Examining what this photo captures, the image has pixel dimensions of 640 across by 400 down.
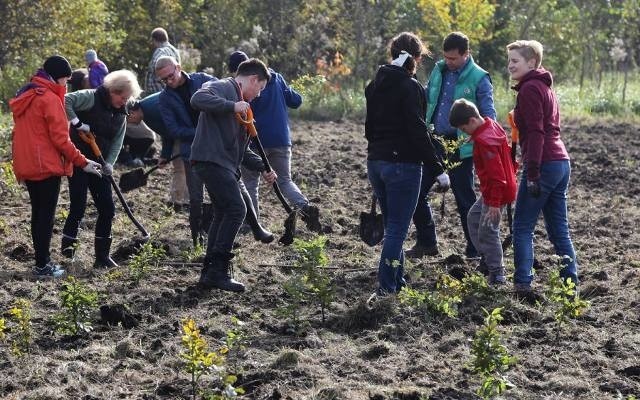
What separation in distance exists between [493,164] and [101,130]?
3.26 meters

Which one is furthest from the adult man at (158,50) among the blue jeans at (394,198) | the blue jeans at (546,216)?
the blue jeans at (546,216)

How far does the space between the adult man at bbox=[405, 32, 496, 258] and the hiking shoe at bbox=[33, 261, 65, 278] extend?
2.83 metres

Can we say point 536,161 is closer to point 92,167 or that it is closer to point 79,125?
point 92,167

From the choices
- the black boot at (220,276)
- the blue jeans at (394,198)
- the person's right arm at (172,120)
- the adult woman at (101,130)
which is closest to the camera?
the blue jeans at (394,198)

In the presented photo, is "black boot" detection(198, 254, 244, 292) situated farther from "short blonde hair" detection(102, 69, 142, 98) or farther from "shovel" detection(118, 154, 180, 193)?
"shovel" detection(118, 154, 180, 193)

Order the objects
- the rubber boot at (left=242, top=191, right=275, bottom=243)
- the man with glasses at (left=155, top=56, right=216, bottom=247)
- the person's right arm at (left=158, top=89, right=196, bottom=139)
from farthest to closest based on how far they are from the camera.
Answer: the person's right arm at (left=158, top=89, right=196, bottom=139) → the man with glasses at (left=155, top=56, right=216, bottom=247) → the rubber boot at (left=242, top=191, right=275, bottom=243)

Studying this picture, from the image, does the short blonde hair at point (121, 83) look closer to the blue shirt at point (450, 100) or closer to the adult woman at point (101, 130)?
the adult woman at point (101, 130)

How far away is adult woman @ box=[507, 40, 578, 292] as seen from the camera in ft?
23.0

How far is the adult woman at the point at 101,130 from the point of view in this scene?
848cm

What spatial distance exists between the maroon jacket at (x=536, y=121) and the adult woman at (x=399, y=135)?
0.59 m

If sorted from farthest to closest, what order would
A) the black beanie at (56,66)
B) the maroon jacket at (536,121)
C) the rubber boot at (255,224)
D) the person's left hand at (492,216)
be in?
the rubber boot at (255,224)
the black beanie at (56,66)
the person's left hand at (492,216)
the maroon jacket at (536,121)

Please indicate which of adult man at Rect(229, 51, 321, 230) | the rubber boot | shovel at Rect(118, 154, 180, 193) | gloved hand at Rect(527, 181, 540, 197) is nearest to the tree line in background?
shovel at Rect(118, 154, 180, 193)

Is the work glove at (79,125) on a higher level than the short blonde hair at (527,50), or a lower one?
lower

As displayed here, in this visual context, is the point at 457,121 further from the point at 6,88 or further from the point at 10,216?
the point at 6,88
